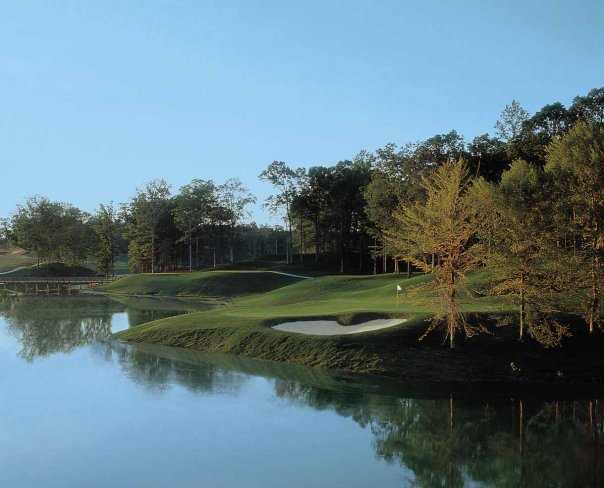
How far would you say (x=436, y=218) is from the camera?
30.4 metres

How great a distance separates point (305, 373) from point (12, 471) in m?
15.5

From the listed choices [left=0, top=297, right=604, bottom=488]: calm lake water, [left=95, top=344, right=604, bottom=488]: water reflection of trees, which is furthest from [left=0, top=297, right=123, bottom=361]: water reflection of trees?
[left=95, top=344, right=604, bottom=488]: water reflection of trees

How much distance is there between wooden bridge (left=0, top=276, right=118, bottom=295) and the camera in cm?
8672

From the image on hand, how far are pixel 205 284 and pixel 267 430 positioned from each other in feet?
195

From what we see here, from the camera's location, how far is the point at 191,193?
111 metres

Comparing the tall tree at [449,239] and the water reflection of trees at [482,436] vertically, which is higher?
the tall tree at [449,239]

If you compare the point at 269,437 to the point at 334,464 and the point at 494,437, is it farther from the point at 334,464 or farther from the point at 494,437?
the point at 494,437

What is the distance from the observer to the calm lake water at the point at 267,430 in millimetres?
16984

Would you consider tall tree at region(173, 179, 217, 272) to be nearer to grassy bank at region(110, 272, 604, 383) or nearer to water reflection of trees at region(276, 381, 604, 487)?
grassy bank at region(110, 272, 604, 383)

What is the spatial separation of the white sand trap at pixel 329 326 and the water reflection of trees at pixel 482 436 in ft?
25.4

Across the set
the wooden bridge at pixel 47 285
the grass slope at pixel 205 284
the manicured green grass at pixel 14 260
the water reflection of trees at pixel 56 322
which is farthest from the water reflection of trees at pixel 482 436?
the manicured green grass at pixel 14 260

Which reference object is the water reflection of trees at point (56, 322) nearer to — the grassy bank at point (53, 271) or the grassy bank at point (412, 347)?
the grassy bank at point (412, 347)

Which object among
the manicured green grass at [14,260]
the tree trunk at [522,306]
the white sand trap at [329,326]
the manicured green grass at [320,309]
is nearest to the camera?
the tree trunk at [522,306]

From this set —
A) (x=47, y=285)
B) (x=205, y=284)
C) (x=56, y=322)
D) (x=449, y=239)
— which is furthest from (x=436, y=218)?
(x=47, y=285)
